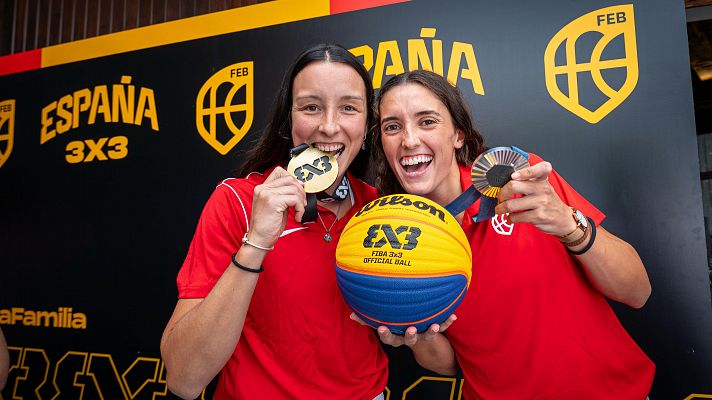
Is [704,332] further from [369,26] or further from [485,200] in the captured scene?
[369,26]

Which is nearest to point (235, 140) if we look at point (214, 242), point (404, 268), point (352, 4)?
point (352, 4)

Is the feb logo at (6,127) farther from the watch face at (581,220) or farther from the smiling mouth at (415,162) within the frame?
the watch face at (581,220)

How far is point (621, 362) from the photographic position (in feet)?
5.01

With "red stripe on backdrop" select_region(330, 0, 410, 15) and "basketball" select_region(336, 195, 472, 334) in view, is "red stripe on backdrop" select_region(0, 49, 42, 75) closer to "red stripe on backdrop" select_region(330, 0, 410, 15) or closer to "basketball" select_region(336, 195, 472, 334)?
"red stripe on backdrop" select_region(330, 0, 410, 15)

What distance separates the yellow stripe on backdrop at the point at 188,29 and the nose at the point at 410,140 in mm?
1424

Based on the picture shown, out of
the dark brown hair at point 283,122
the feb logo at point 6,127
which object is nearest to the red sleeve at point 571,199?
the dark brown hair at point 283,122

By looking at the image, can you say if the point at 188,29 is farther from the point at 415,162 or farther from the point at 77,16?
the point at 415,162

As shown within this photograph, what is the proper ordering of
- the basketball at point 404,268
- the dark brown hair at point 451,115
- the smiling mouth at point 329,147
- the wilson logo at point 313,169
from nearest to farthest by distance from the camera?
1. the basketball at point 404,268
2. the wilson logo at point 313,169
3. the smiling mouth at point 329,147
4. the dark brown hair at point 451,115

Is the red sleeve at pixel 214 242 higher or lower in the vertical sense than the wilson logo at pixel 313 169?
lower

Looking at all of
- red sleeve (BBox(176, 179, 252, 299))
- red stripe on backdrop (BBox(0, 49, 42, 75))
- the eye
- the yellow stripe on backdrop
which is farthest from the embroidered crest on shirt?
red stripe on backdrop (BBox(0, 49, 42, 75))

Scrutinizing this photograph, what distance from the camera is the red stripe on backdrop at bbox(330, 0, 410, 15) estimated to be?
2.58 meters

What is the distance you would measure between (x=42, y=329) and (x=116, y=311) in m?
0.65

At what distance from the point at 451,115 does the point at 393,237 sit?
1.91ft

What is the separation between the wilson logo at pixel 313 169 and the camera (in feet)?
4.61
